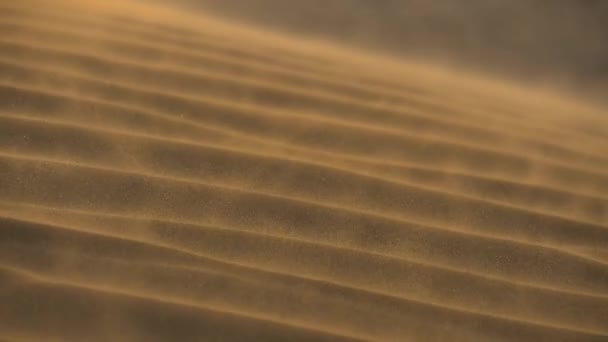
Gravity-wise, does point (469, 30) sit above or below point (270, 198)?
above

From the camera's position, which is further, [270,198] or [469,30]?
[469,30]

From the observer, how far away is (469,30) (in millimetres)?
2881

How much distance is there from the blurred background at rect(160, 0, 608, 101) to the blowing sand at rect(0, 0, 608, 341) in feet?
1.00

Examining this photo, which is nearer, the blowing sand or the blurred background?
the blowing sand

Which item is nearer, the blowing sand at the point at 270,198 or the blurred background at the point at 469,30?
the blowing sand at the point at 270,198

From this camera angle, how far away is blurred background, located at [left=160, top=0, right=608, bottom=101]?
2695mm

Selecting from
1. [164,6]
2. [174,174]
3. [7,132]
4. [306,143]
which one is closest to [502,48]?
[306,143]

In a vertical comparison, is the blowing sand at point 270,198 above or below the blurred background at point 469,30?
below

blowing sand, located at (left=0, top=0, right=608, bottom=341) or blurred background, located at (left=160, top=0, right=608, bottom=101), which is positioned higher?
blurred background, located at (left=160, top=0, right=608, bottom=101)

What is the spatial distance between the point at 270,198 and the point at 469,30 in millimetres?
1634

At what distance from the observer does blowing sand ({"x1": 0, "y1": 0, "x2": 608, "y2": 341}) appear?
1.52 meters

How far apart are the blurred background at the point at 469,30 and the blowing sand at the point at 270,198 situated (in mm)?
304

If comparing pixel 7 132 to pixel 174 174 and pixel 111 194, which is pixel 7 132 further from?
pixel 174 174

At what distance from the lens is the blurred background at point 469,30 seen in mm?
2695
